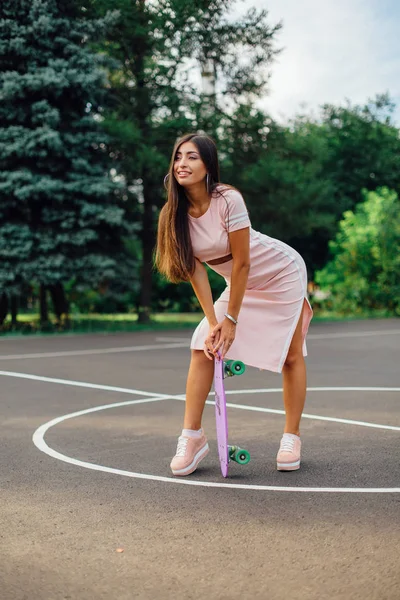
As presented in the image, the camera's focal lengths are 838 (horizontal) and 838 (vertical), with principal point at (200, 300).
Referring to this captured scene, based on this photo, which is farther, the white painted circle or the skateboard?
the skateboard

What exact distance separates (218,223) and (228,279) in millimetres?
516

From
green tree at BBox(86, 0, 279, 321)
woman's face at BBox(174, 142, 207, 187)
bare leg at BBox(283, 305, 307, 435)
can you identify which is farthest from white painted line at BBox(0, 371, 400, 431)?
green tree at BBox(86, 0, 279, 321)

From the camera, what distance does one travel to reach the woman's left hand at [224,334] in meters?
4.97

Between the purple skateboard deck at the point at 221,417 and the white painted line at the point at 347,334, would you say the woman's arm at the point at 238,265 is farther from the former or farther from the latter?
the white painted line at the point at 347,334

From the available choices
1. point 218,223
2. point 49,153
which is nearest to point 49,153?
point 49,153

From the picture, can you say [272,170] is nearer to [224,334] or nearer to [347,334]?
[347,334]

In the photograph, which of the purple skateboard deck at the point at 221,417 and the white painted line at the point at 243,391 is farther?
the white painted line at the point at 243,391

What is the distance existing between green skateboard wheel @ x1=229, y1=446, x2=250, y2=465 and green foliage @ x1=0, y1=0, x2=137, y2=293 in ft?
49.3

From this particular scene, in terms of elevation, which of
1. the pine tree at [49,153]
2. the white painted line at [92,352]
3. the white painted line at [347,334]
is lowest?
the white painted line at [92,352]

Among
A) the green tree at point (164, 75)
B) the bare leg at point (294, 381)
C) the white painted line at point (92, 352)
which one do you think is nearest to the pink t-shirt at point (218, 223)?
the bare leg at point (294, 381)

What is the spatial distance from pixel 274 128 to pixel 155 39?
4421 mm

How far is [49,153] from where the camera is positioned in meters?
20.0

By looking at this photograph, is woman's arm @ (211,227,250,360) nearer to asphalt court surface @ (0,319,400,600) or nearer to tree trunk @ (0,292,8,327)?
asphalt court surface @ (0,319,400,600)

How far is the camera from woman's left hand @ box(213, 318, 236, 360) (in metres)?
4.97
